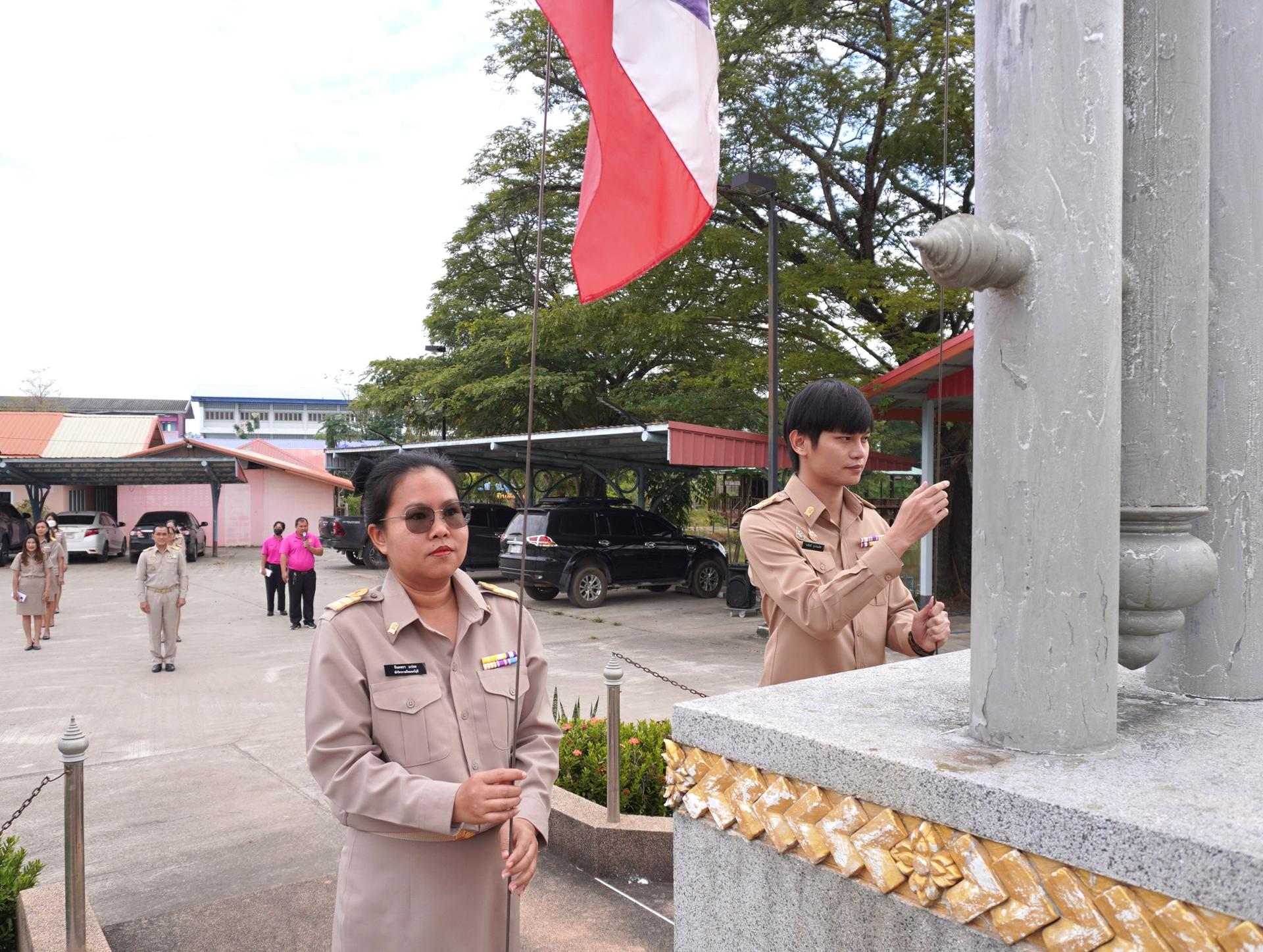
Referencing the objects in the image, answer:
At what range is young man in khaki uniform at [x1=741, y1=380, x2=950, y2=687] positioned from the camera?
2725 mm

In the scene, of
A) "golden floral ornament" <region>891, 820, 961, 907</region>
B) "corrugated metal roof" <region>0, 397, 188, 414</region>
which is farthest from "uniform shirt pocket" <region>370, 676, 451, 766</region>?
"corrugated metal roof" <region>0, 397, 188, 414</region>

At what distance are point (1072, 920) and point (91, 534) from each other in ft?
102

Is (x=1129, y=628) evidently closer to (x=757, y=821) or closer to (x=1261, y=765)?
(x=1261, y=765)

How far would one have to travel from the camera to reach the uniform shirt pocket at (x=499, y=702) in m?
2.34

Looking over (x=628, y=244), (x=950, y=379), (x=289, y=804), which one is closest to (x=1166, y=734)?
(x=628, y=244)

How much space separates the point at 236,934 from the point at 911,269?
1226 cm

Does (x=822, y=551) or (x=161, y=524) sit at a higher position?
(x=822, y=551)

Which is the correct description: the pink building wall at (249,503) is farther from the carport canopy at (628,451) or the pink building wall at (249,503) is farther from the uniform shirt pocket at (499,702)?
the uniform shirt pocket at (499,702)

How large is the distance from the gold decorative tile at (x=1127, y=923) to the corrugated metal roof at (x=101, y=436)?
4390cm

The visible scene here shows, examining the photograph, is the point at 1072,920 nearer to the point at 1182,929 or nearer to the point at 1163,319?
the point at 1182,929

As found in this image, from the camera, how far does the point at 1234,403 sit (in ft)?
7.48

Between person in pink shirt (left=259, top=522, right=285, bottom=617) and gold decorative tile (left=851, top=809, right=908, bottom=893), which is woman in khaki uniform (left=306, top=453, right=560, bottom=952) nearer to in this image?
gold decorative tile (left=851, top=809, right=908, bottom=893)

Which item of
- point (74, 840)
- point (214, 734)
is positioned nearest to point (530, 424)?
point (74, 840)

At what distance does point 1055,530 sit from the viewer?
1.76 metres
